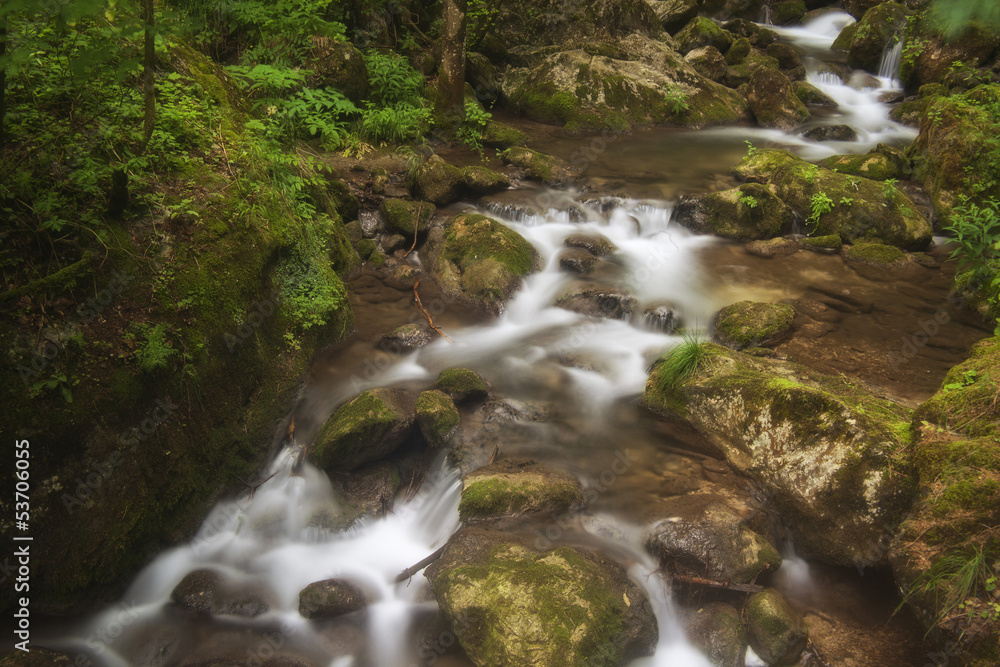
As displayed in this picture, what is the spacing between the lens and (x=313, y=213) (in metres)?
6.70

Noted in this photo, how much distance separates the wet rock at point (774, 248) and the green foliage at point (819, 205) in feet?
1.86

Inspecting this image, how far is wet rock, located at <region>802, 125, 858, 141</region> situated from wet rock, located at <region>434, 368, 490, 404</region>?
1057cm

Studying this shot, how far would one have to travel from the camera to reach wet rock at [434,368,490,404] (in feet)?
18.8

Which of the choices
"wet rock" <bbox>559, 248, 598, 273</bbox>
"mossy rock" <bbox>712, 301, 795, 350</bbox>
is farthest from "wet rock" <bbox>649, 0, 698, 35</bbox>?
"mossy rock" <bbox>712, 301, 795, 350</bbox>

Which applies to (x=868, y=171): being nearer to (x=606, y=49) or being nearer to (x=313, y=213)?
(x=606, y=49)

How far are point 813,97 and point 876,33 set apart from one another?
9.50 ft

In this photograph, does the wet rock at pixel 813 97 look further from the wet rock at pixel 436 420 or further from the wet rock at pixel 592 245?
the wet rock at pixel 436 420

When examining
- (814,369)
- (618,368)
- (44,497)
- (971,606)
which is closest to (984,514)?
(971,606)

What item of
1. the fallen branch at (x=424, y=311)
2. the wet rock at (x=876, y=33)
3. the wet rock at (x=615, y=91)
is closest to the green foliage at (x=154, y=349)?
the fallen branch at (x=424, y=311)

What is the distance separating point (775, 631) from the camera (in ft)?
12.3

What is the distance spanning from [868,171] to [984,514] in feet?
27.0

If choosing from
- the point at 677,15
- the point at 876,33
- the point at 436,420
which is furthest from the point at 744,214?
the point at 677,15

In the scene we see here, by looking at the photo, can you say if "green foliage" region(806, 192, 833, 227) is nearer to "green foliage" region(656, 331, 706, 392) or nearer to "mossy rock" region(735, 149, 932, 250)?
"mossy rock" region(735, 149, 932, 250)

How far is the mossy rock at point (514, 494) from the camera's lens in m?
4.66
